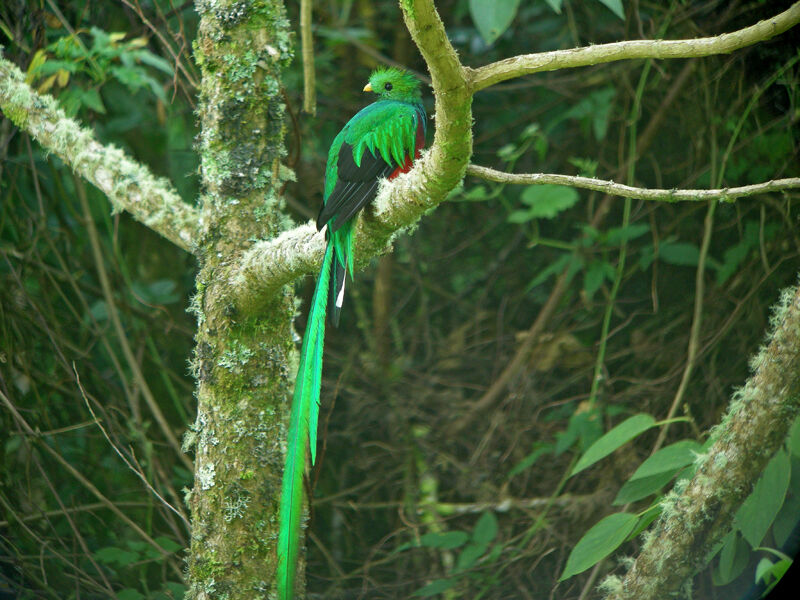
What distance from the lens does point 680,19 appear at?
2344 millimetres

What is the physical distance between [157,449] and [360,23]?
1679mm

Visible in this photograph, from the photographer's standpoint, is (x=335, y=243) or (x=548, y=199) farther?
(x=548, y=199)

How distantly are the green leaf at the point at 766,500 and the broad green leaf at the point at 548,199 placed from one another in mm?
1167

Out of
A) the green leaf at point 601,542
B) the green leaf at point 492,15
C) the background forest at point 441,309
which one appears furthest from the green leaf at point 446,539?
the green leaf at point 492,15

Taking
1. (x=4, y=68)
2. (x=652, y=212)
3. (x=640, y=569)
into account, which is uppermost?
(x=4, y=68)

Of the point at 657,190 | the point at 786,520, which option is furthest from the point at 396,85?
the point at 786,520

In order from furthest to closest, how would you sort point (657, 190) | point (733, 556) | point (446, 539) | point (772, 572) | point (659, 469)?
point (446, 539) < point (659, 469) < point (733, 556) < point (772, 572) < point (657, 190)

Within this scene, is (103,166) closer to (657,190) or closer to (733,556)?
(657,190)

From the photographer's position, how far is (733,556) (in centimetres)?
132

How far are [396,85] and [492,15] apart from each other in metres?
0.25

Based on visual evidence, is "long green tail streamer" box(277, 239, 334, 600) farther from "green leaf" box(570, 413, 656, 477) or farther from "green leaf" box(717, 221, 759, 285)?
"green leaf" box(717, 221, 759, 285)

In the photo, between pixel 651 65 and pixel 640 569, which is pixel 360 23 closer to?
pixel 651 65

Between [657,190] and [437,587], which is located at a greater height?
[657,190]

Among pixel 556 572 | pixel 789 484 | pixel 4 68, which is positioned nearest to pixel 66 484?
pixel 4 68
